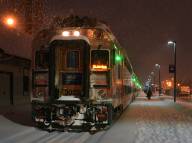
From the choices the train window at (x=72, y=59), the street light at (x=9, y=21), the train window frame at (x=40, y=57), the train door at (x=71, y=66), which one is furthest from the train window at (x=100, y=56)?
the street light at (x=9, y=21)

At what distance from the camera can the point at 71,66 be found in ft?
58.5

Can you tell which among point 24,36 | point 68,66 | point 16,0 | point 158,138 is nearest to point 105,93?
point 68,66

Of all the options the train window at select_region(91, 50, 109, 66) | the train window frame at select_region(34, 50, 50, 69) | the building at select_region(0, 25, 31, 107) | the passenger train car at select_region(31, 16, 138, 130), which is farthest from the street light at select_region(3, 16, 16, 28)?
the train window at select_region(91, 50, 109, 66)

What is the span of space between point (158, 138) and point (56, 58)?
16.7 ft

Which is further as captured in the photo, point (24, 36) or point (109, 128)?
point (24, 36)

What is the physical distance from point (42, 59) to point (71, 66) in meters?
1.12

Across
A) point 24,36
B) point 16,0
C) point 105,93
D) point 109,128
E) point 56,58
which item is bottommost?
point 109,128

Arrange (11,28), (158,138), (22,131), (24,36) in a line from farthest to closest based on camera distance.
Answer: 1. (24,36)
2. (11,28)
3. (22,131)
4. (158,138)

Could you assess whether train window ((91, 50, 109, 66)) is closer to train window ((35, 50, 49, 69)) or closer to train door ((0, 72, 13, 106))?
train window ((35, 50, 49, 69))

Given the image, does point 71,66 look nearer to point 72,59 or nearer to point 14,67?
point 72,59

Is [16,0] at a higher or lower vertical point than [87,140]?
higher

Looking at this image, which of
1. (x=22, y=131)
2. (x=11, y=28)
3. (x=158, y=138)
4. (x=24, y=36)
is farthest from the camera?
(x=24, y=36)

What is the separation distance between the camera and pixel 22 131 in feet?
54.1

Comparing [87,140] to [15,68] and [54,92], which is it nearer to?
[54,92]
